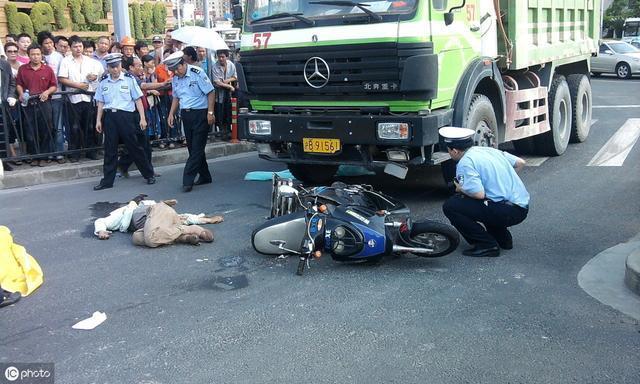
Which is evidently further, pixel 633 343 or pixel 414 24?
pixel 414 24

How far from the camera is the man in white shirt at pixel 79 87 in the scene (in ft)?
33.4

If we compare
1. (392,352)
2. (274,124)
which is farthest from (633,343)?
(274,124)

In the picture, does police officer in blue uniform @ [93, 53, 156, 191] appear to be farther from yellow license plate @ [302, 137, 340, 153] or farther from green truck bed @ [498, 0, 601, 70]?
green truck bed @ [498, 0, 601, 70]

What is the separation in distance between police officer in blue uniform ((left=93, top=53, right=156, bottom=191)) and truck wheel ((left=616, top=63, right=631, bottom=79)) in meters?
23.4

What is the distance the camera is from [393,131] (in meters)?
6.65

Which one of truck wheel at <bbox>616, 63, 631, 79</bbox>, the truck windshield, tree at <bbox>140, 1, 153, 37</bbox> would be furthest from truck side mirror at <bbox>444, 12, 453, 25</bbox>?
truck wheel at <bbox>616, 63, 631, 79</bbox>

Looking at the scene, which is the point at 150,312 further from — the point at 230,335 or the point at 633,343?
the point at 633,343

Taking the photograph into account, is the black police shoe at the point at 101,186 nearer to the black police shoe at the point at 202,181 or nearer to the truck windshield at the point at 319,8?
A: the black police shoe at the point at 202,181

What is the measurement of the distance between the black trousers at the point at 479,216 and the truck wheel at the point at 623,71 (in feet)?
79.7

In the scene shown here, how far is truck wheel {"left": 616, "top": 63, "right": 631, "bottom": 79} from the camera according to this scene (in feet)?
89.0

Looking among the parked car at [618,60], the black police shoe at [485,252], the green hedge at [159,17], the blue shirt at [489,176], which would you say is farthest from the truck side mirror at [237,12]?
Result: the parked car at [618,60]

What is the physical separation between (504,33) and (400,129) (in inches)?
104

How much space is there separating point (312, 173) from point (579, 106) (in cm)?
521

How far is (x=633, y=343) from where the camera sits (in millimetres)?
4137
